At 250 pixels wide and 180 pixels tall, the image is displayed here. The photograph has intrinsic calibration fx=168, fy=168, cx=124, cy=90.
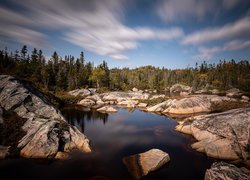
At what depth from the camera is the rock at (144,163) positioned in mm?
14924

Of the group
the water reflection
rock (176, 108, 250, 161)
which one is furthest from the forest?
rock (176, 108, 250, 161)

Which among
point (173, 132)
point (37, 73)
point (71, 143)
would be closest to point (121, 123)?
point (173, 132)

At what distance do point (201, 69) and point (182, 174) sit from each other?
171555 mm

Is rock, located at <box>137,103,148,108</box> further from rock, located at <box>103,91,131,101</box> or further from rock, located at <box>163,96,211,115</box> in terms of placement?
rock, located at <box>103,91,131,101</box>

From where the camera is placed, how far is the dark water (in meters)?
15.0

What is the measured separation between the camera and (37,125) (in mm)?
18906

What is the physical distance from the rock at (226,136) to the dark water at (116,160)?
54.2 inches

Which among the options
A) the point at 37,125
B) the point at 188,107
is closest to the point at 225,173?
the point at 37,125

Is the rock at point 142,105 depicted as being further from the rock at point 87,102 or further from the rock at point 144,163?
the rock at point 144,163

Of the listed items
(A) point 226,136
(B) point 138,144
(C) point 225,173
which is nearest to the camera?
(C) point 225,173

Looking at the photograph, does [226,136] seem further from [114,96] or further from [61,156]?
[114,96]

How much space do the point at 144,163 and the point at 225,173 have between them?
6566 millimetres

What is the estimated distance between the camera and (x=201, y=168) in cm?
1677

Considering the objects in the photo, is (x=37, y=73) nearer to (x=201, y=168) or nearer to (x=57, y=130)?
(x=57, y=130)
